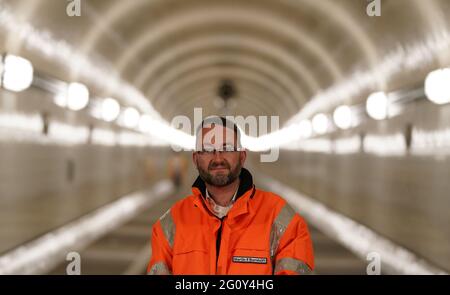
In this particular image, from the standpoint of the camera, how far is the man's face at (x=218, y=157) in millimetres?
2898

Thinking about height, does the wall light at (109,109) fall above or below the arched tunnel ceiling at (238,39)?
below

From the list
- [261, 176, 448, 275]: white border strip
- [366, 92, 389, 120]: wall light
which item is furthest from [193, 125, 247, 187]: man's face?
[366, 92, 389, 120]: wall light

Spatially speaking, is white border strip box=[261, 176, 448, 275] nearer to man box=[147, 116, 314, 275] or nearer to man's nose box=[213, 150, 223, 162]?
man box=[147, 116, 314, 275]

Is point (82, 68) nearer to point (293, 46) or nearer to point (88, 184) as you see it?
point (88, 184)

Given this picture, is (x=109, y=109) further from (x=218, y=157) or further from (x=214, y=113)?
(x=218, y=157)

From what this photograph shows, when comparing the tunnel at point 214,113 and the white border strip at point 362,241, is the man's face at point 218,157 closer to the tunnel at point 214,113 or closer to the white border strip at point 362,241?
the tunnel at point 214,113

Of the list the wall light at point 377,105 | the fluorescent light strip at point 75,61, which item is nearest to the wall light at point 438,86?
the wall light at point 377,105

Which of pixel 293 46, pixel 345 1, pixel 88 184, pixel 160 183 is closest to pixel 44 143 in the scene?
pixel 88 184

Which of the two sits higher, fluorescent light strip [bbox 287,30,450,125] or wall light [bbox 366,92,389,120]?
fluorescent light strip [bbox 287,30,450,125]

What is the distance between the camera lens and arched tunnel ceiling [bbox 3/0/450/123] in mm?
9203

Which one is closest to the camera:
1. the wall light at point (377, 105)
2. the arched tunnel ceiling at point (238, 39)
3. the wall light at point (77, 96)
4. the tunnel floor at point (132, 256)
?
A: the tunnel floor at point (132, 256)

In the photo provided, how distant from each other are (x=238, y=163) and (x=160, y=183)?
782 inches

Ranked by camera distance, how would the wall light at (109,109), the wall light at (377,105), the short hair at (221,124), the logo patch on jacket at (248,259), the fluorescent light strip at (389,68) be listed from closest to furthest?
the short hair at (221,124), the logo patch on jacket at (248,259), the fluorescent light strip at (389,68), the wall light at (377,105), the wall light at (109,109)

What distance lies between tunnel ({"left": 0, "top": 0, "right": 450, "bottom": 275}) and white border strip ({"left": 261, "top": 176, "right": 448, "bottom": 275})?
0.14ft
